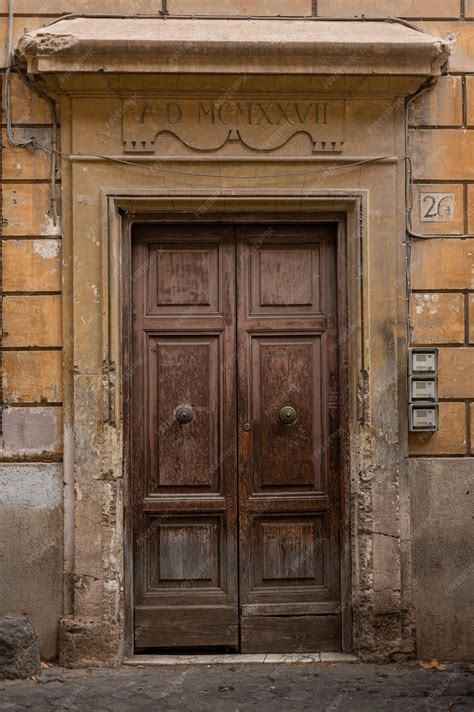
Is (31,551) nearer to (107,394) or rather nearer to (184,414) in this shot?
(107,394)

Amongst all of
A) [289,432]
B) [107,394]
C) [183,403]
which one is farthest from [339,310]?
[107,394]

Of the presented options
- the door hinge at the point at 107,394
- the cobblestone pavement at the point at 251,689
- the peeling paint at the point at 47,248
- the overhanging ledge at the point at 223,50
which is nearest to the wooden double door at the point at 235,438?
the door hinge at the point at 107,394


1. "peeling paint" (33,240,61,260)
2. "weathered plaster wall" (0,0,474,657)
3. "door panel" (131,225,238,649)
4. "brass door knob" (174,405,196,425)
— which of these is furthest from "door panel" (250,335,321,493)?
"peeling paint" (33,240,61,260)

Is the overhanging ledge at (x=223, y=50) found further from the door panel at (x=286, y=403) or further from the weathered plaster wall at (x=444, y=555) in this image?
the weathered plaster wall at (x=444, y=555)

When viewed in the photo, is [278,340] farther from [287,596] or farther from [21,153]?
[21,153]

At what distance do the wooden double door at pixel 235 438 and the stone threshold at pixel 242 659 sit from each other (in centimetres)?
7

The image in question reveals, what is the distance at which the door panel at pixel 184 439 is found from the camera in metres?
5.66

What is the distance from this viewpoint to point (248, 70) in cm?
531

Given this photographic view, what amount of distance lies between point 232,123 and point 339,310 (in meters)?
1.44

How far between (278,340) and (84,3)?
8.52 ft

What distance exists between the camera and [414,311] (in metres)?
5.60

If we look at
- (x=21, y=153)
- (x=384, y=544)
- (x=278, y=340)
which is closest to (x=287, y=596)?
(x=384, y=544)

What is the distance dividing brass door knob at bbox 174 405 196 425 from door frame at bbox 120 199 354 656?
0.33 metres

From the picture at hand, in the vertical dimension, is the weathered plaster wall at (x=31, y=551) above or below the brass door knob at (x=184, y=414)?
below
